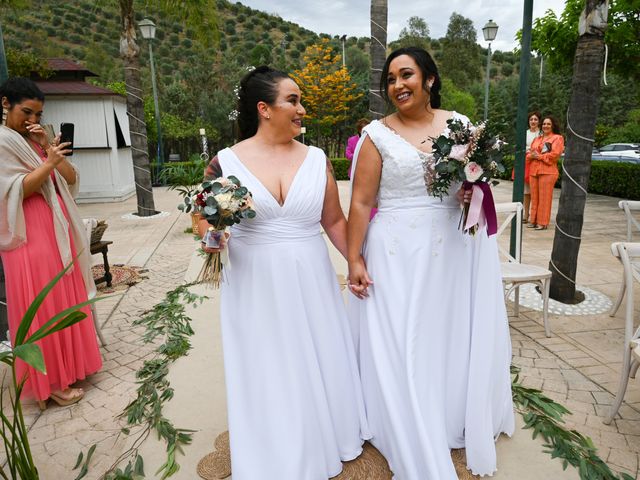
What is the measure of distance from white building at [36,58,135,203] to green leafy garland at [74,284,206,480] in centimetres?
1113

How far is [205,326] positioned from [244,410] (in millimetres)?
2706

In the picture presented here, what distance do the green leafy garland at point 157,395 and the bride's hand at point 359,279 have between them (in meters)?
1.50

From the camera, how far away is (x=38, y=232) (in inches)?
134

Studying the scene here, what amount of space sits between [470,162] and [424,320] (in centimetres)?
88

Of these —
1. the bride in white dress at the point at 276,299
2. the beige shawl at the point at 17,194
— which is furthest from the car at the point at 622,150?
the beige shawl at the point at 17,194

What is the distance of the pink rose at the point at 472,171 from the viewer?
2326 millimetres

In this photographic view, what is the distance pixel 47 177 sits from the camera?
3.35m

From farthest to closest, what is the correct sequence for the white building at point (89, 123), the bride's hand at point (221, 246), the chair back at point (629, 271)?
1. the white building at point (89, 123)
2. the chair back at point (629, 271)
3. the bride's hand at point (221, 246)

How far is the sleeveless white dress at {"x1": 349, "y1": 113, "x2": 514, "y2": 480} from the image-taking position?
252 cm

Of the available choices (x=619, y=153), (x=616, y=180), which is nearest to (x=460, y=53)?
(x=619, y=153)

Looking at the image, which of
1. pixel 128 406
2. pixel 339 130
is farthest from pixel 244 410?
pixel 339 130

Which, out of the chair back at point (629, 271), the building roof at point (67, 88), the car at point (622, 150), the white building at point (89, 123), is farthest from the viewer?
the car at point (622, 150)

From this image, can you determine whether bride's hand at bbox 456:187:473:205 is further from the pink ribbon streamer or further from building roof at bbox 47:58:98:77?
building roof at bbox 47:58:98:77

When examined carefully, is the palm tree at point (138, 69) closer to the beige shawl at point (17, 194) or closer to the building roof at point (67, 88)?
the building roof at point (67, 88)
